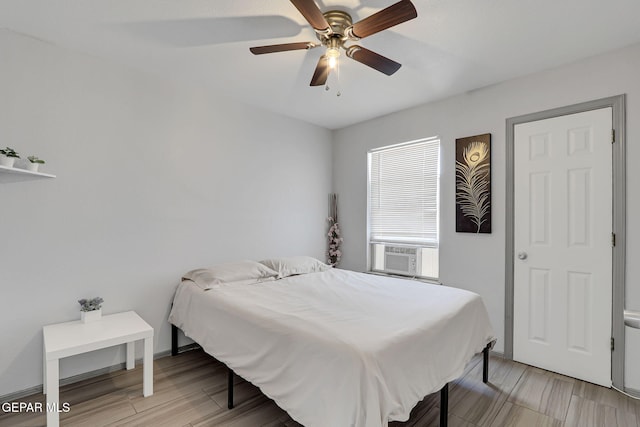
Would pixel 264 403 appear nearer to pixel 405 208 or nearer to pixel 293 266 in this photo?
pixel 293 266

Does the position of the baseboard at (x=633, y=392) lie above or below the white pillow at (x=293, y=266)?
below

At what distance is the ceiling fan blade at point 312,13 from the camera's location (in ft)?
4.91

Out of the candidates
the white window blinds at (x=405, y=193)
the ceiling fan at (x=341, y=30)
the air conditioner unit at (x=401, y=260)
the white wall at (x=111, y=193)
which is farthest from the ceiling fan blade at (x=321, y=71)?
the air conditioner unit at (x=401, y=260)

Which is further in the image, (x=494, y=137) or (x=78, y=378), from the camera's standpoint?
(x=494, y=137)

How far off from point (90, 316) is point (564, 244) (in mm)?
3920

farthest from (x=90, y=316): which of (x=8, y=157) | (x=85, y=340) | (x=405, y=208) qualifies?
(x=405, y=208)

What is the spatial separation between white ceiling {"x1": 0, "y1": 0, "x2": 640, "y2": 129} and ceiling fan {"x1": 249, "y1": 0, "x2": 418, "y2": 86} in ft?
0.34

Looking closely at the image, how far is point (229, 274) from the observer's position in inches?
110

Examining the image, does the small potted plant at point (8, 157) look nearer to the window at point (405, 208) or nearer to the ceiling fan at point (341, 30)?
the ceiling fan at point (341, 30)

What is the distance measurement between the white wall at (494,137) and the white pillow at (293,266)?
3.19ft

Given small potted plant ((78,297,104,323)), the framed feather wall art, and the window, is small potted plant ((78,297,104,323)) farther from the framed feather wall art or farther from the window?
the framed feather wall art

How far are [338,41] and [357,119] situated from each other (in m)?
2.13

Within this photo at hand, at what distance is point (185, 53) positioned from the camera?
96.3 inches

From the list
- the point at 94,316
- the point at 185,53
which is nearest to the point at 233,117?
the point at 185,53
